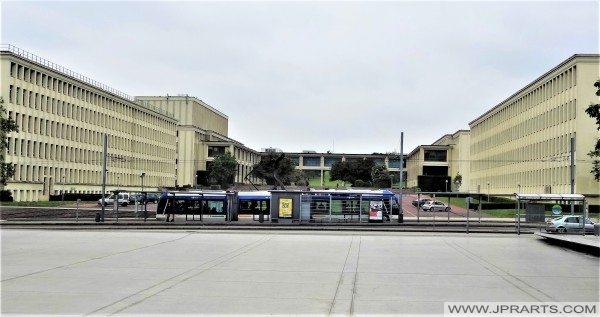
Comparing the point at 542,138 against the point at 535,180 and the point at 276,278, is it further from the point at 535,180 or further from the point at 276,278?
the point at 276,278

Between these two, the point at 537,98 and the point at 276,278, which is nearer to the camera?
the point at 276,278

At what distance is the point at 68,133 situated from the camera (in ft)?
316

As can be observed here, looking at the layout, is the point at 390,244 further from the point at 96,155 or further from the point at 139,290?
the point at 96,155

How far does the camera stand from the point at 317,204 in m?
47.8

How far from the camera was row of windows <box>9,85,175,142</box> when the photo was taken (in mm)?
83312

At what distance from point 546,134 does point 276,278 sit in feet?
252

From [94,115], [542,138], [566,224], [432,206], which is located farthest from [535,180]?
[94,115]

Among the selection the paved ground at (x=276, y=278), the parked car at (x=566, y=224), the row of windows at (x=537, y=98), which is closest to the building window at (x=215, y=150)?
the row of windows at (x=537, y=98)

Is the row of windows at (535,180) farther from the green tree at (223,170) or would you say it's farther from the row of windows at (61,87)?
the row of windows at (61,87)

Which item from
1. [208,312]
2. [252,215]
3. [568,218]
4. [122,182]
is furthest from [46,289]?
[122,182]

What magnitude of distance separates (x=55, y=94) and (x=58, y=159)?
921 centimetres

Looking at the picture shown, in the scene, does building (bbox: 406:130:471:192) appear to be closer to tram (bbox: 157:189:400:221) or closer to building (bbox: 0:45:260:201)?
building (bbox: 0:45:260:201)

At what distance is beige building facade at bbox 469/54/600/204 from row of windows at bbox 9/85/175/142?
2512 inches

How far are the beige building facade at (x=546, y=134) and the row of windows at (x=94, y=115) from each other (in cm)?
6381
